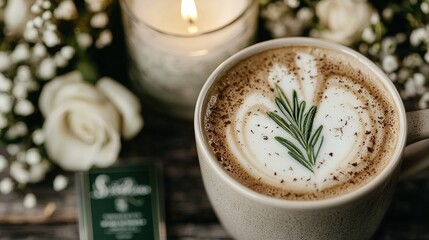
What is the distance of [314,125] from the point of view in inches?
31.3

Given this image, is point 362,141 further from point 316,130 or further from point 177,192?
point 177,192

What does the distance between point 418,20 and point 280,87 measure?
0.90 ft

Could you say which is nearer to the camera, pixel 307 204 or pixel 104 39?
pixel 307 204

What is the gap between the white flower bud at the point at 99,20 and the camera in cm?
97

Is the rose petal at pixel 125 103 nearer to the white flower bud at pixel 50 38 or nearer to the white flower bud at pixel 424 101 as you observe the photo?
the white flower bud at pixel 50 38

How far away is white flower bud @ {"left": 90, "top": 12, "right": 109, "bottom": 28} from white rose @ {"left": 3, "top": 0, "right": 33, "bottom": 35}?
0.09m

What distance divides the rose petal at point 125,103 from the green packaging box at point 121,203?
58 millimetres

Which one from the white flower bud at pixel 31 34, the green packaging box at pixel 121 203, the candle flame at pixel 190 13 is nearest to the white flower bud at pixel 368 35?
the candle flame at pixel 190 13

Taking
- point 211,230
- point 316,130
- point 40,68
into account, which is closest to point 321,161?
point 316,130

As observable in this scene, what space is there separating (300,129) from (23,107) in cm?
40

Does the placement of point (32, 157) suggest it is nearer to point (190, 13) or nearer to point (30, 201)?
point (30, 201)

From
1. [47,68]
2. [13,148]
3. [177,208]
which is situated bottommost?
[177,208]

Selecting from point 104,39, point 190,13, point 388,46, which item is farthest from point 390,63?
point 104,39

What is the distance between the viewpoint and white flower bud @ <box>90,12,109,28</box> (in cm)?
97
